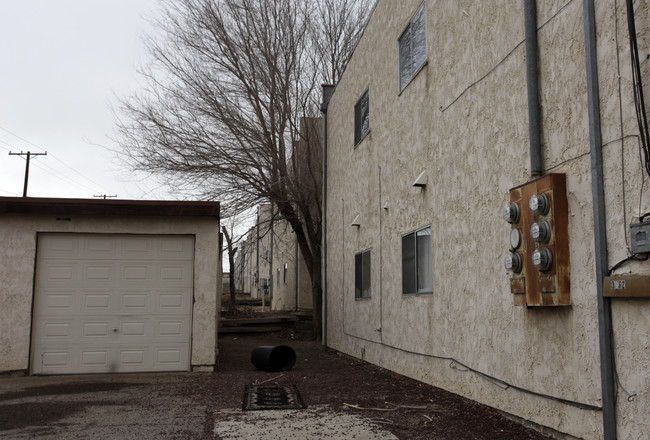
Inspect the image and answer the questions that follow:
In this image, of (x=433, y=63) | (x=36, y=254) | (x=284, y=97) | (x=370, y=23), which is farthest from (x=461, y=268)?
(x=284, y=97)

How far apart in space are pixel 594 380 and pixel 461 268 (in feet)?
9.25

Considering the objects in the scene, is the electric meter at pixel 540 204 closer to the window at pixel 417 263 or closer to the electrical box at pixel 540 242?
the electrical box at pixel 540 242

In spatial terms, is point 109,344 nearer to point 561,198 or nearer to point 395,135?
point 395,135

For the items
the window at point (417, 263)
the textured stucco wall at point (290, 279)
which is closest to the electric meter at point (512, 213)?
the window at point (417, 263)

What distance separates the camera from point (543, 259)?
5.24 metres

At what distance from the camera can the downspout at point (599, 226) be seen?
4.48 metres

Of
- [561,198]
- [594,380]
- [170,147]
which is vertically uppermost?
[170,147]

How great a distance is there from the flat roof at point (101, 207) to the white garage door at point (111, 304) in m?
0.49

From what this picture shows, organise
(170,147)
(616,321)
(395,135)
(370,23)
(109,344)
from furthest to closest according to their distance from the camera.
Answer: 1. (170,147)
2. (370,23)
3. (109,344)
4. (395,135)
5. (616,321)

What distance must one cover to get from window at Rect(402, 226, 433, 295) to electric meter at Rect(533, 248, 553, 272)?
10.9 ft

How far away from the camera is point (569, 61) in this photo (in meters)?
5.19

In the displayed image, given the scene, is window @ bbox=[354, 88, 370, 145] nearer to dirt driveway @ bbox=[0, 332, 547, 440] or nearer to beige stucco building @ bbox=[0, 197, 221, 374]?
beige stucco building @ bbox=[0, 197, 221, 374]

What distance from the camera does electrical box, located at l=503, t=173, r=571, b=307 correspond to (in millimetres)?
5133

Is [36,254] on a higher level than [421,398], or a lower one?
higher
